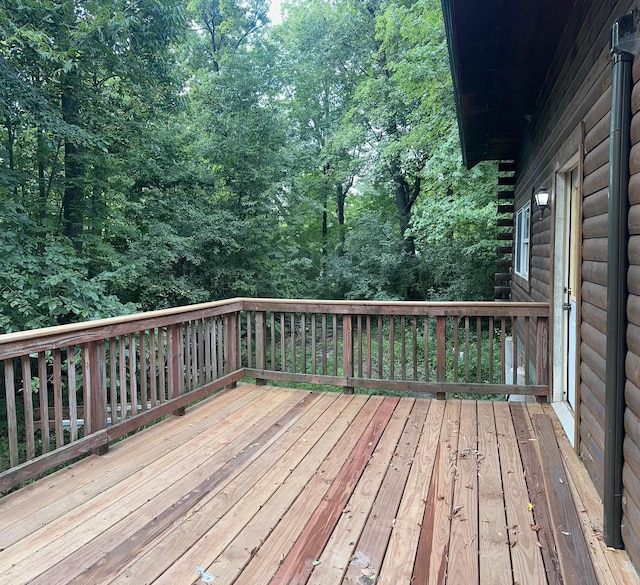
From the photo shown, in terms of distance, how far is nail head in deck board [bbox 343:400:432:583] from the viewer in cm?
177

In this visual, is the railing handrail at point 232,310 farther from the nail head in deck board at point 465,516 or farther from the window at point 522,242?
the window at point 522,242

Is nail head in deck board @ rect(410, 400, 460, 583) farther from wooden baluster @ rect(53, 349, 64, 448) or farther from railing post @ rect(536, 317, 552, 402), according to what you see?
wooden baluster @ rect(53, 349, 64, 448)

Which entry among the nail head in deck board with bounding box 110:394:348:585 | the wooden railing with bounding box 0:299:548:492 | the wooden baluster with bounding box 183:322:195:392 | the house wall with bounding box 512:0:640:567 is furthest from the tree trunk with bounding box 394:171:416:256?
the nail head in deck board with bounding box 110:394:348:585

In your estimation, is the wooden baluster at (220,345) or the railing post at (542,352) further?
the wooden baluster at (220,345)

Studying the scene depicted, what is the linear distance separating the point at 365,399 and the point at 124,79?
5.80 metres

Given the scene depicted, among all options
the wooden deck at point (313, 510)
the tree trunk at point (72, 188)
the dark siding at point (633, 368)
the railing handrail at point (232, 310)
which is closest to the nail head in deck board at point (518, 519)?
the wooden deck at point (313, 510)

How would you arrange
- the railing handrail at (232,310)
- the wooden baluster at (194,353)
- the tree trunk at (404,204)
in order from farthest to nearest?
the tree trunk at (404,204)
the wooden baluster at (194,353)
the railing handrail at (232,310)

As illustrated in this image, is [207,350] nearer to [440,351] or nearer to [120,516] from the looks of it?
[120,516]

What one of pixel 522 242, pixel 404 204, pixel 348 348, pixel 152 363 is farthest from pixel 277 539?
pixel 404 204

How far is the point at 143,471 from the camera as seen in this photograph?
102 inches

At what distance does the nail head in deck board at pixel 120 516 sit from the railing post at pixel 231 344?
4.65 ft

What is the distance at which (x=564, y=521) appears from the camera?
6.64 ft

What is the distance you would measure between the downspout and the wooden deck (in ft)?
0.79

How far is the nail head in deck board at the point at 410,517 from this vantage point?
5.55 ft
